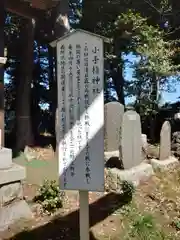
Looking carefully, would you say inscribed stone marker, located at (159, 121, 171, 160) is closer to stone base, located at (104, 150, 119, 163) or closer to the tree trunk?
stone base, located at (104, 150, 119, 163)

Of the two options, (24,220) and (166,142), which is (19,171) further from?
(166,142)

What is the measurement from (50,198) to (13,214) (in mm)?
663

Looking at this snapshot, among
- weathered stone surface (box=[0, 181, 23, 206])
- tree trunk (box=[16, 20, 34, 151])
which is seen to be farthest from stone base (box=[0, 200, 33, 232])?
tree trunk (box=[16, 20, 34, 151])

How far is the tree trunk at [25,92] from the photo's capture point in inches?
415

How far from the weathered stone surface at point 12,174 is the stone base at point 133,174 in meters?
1.94

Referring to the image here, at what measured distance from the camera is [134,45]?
34.1 feet

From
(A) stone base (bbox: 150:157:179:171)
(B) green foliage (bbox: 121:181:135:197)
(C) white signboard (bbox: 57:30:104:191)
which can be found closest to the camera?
(C) white signboard (bbox: 57:30:104:191)

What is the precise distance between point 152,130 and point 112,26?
3.90 metres

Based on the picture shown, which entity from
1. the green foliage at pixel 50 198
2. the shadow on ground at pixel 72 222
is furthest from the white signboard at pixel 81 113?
the green foliage at pixel 50 198

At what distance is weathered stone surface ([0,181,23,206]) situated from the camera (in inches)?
173

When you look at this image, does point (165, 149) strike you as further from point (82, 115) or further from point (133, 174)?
A: point (82, 115)

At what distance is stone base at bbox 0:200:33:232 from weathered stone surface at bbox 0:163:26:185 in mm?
355

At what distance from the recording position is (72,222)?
444cm

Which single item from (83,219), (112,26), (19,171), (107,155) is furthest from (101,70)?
(112,26)
